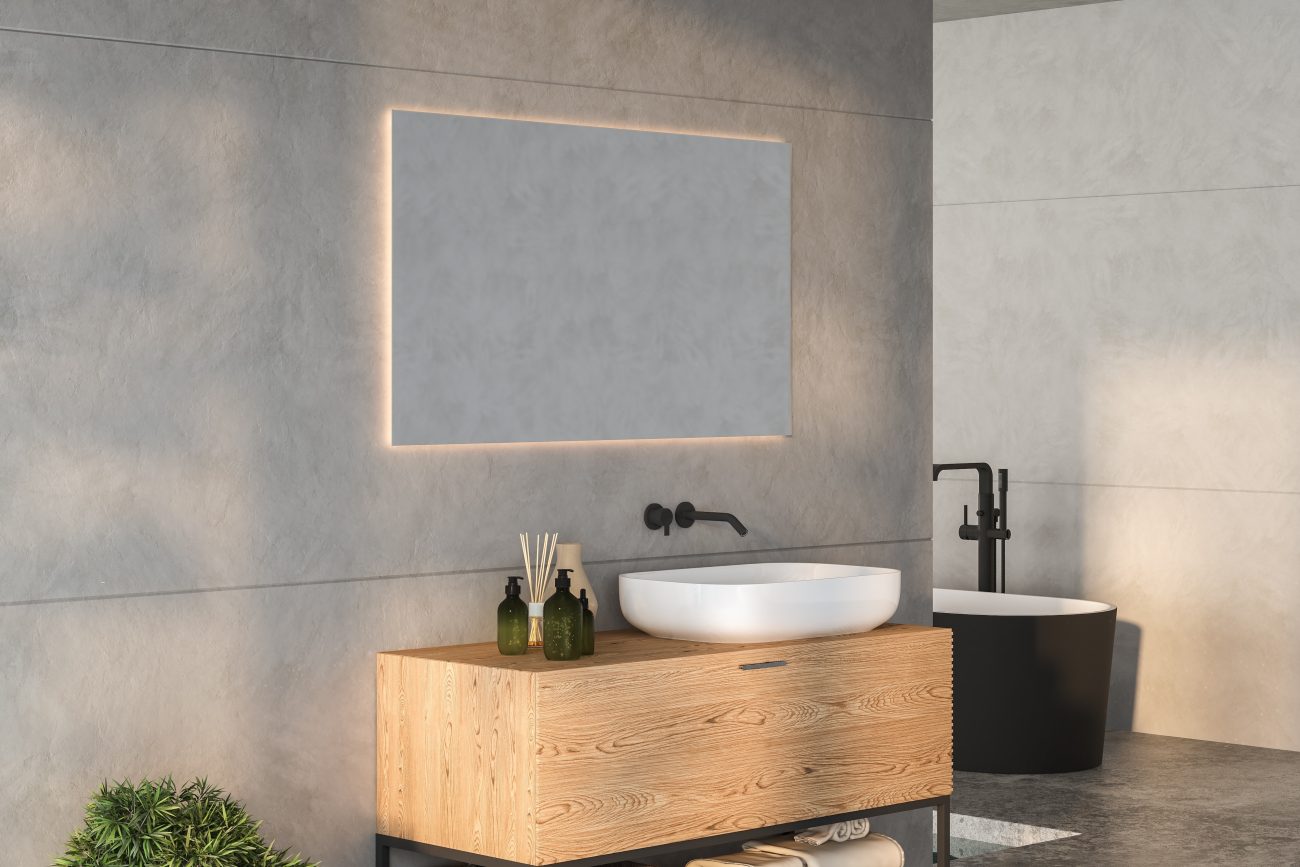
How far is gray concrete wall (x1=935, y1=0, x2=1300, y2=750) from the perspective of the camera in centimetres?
644

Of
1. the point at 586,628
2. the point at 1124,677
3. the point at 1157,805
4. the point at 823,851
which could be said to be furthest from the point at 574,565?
the point at 1124,677

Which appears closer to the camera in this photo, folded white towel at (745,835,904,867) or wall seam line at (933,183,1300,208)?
folded white towel at (745,835,904,867)

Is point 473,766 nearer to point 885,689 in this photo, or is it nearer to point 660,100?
point 885,689

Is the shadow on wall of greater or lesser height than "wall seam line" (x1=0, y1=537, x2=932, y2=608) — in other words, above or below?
below

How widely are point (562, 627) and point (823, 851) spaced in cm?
84

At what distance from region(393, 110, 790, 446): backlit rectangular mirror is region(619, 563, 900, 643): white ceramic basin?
1.31ft

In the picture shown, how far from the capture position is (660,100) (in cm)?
412

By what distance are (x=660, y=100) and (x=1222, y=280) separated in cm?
318

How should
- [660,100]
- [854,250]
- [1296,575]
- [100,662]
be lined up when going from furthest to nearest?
[1296,575] → [854,250] → [660,100] → [100,662]

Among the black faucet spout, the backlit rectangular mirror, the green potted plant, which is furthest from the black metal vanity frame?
the black faucet spout

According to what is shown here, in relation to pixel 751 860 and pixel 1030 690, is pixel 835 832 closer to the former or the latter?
pixel 751 860

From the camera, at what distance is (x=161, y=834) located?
3135 mm

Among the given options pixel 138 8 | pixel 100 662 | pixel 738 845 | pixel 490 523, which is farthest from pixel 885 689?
pixel 138 8

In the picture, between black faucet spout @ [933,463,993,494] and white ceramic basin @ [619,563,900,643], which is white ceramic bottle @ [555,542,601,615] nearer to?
white ceramic basin @ [619,563,900,643]
